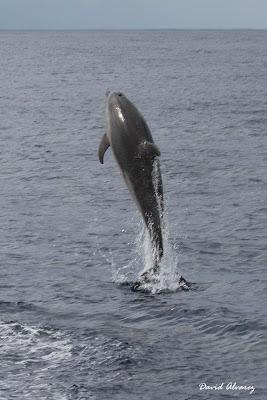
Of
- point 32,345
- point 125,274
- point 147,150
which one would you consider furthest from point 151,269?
point 147,150

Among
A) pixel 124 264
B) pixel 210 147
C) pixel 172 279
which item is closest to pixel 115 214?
pixel 124 264

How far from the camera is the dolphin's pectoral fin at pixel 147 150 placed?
13305mm

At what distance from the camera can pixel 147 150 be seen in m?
13.4

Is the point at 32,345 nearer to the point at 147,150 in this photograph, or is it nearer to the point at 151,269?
the point at 151,269

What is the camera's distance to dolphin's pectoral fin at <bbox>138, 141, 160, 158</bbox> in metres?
13.3

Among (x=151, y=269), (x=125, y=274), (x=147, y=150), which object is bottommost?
(x=125, y=274)
